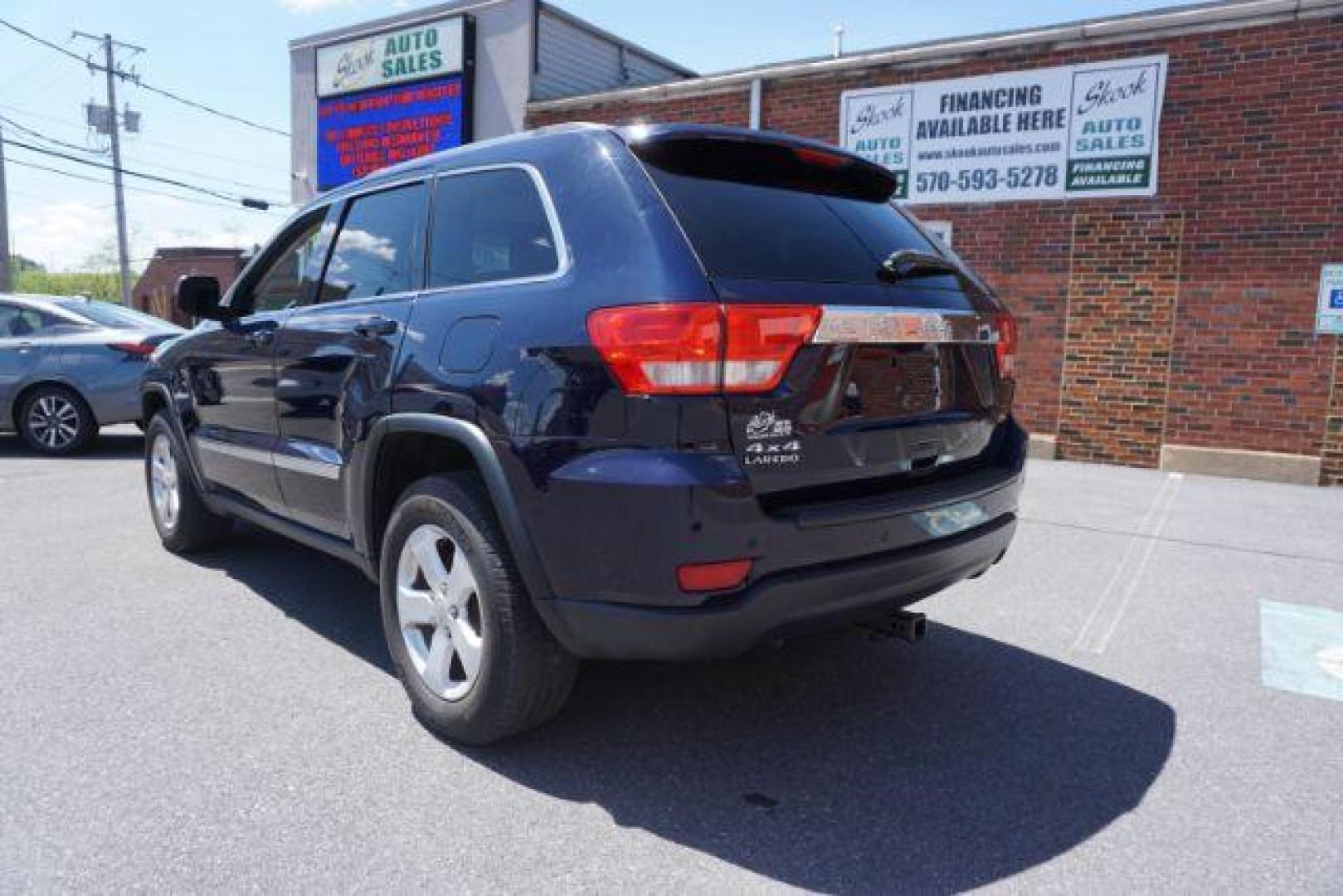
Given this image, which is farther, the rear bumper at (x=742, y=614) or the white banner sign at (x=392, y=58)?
the white banner sign at (x=392, y=58)

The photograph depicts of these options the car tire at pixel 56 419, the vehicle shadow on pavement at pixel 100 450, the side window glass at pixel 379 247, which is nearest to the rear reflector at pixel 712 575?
the side window glass at pixel 379 247

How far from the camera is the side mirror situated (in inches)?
169

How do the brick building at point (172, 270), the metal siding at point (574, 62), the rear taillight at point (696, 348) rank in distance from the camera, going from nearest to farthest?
the rear taillight at point (696, 348) → the metal siding at point (574, 62) → the brick building at point (172, 270)

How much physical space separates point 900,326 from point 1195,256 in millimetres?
7599

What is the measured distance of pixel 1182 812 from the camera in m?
2.58

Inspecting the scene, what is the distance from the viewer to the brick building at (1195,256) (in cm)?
838

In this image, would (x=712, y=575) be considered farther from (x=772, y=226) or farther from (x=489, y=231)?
(x=489, y=231)

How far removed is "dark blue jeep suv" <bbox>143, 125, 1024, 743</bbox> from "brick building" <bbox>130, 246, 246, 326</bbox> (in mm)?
31628

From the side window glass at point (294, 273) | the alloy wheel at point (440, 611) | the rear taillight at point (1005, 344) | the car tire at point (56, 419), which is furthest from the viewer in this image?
the car tire at point (56, 419)

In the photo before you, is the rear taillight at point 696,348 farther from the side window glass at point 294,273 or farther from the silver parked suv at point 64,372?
the silver parked suv at point 64,372

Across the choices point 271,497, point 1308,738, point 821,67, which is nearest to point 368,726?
point 271,497

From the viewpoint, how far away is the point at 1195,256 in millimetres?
8867

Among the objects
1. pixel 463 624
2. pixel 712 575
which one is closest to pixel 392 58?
pixel 463 624

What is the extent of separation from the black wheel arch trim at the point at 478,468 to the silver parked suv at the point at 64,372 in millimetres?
6712
